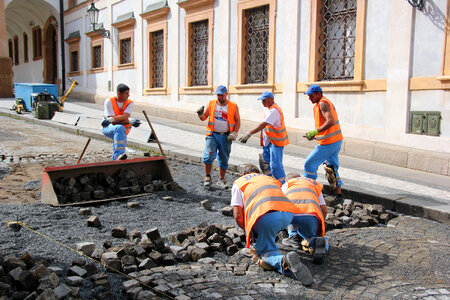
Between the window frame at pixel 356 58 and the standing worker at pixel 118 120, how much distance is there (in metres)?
4.91

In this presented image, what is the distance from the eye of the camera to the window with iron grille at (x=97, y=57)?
856 inches

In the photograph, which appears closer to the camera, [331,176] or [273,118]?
[331,176]

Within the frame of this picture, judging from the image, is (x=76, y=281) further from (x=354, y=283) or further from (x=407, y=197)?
(x=407, y=197)

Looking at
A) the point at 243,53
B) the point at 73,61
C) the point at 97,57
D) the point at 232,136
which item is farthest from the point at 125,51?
the point at 232,136

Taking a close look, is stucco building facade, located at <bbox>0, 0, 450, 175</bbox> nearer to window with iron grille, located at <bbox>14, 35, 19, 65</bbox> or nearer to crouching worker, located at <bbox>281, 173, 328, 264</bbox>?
crouching worker, located at <bbox>281, 173, 328, 264</bbox>

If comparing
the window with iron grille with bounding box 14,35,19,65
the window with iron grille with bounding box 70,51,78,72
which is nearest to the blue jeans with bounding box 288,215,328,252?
the window with iron grille with bounding box 70,51,78,72

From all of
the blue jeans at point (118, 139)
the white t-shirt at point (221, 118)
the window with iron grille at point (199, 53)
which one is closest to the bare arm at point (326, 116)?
the white t-shirt at point (221, 118)

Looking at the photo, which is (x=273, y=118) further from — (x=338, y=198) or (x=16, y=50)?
(x=16, y=50)

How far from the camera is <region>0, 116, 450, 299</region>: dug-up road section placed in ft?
11.1

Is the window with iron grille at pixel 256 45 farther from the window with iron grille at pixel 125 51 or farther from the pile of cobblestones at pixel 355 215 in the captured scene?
the window with iron grille at pixel 125 51

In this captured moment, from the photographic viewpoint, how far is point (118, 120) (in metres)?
7.30

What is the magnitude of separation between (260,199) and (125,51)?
17326 millimetres

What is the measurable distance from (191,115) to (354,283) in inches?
468

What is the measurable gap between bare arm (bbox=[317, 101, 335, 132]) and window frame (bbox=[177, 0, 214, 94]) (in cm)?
860
